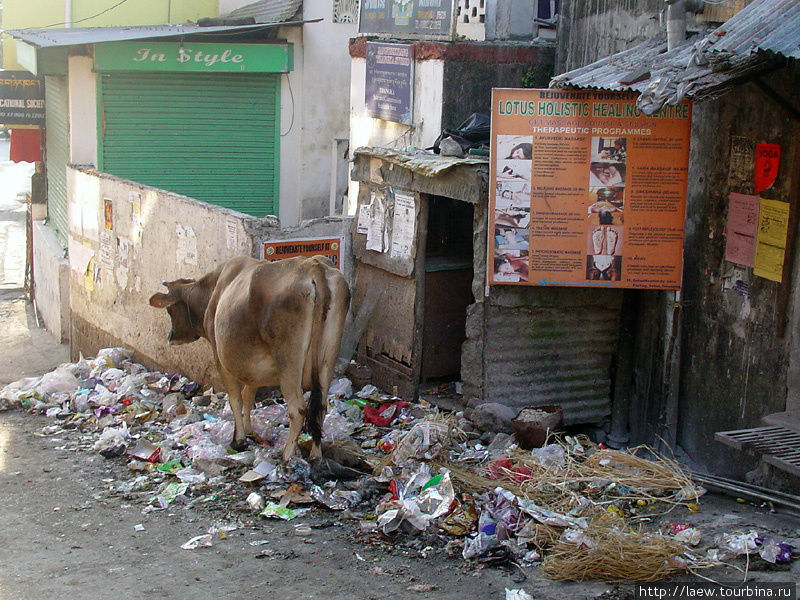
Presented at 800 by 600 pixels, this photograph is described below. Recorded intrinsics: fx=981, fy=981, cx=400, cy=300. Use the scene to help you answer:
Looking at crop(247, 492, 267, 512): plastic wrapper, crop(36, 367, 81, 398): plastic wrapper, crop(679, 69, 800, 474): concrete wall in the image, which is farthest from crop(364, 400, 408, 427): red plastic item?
crop(36, 367, 81, 398): plastic wrapper

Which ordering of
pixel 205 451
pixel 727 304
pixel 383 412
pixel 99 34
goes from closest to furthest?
pixel 727 304
pixel 205 451
pixel 383 412
pixel 99 34

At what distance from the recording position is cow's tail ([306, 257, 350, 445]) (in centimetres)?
679

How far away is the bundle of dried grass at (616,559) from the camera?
197 inches

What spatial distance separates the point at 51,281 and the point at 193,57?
3747 mm

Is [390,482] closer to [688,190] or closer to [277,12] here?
[688,190]

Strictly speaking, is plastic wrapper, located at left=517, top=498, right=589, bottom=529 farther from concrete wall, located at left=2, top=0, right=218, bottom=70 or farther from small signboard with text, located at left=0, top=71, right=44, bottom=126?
concrete wall, located at left=2, top=0, right=218, bottom=70

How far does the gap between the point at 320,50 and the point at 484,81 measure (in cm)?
465

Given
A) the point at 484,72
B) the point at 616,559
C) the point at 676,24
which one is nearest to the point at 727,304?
the point at 676,24

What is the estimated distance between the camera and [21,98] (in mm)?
14617

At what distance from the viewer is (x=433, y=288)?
27.3ft

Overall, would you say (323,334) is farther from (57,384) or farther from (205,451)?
(57,384)

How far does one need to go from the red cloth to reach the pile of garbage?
836 cm

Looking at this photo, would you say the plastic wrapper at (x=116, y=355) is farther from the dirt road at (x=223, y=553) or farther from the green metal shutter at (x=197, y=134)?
the green metal shutter at (x=197, y=134)

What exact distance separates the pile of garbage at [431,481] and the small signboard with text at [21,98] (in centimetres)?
726
